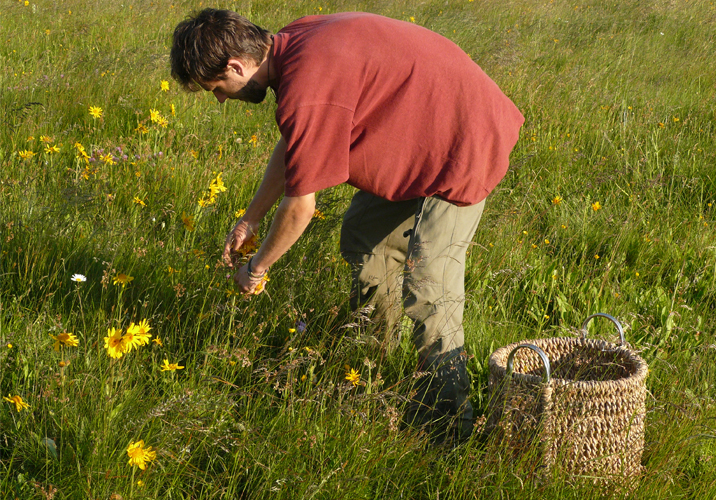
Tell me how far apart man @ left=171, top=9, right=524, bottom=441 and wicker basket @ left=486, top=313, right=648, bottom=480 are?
0.61ft

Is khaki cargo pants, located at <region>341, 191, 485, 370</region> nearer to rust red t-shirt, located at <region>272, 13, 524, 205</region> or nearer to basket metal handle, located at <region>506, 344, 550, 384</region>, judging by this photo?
rust red t-shirt, located at <region>272, 13, 524, 205</region>

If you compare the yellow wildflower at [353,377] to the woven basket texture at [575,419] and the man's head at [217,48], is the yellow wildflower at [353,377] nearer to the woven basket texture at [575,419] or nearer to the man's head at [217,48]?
the woven basket texture at [575,419]

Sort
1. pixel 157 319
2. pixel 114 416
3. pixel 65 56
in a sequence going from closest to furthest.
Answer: pixel 114 416 → pixel 157 319 → pixel 65 56

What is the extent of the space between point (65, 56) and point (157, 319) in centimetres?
358

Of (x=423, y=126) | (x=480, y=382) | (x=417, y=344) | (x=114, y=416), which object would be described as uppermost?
(x=423, y=126)

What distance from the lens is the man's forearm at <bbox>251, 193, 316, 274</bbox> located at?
1.91m

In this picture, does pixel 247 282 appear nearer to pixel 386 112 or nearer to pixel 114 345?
pixel 114 345

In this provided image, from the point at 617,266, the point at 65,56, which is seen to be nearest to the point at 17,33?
the point at 65,56

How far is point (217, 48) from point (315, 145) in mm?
465

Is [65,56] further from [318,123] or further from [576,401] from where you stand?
[576,401]

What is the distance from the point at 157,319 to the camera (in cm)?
249

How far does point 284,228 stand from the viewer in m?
1.96

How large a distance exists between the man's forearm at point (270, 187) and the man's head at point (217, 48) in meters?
0.39

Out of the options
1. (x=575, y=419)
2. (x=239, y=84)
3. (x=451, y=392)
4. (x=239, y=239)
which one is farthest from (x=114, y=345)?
(x=575, y=419)
